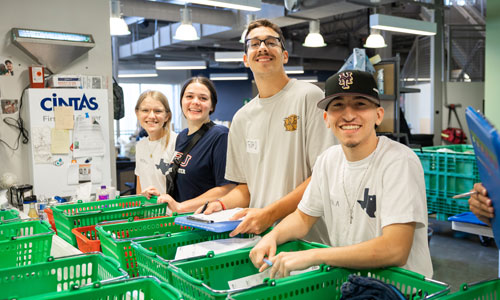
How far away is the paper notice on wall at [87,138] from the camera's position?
182 inches

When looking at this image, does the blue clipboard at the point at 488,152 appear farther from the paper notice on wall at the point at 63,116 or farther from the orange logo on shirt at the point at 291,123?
the paper notice on wall at the point at 63,116

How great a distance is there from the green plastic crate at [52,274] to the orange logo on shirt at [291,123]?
106 centimetres

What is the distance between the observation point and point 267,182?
2.26 meters

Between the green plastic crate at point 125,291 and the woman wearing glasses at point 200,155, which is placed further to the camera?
the woman wearing glasses at point 200,155

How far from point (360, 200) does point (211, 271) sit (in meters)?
0.60

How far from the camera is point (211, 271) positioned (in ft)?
4.93

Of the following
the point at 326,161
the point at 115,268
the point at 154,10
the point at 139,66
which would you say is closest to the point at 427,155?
the point at 326,161

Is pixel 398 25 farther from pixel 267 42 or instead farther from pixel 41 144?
pixel 267 42

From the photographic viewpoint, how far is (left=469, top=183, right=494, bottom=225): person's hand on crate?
1303 millimetres

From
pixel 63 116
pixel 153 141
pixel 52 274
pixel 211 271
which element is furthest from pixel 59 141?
pixel 211 271

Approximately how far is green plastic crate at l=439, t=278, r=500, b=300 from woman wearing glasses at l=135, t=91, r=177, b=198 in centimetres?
236

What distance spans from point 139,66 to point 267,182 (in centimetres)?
1855

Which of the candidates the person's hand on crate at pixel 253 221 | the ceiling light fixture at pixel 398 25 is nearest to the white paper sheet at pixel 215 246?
the person's hand on crate at pixel 253 221

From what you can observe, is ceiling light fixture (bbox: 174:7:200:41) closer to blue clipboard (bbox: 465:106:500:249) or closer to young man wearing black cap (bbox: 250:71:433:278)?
young man wearing black cap (bbox: 250:71:433:278)
